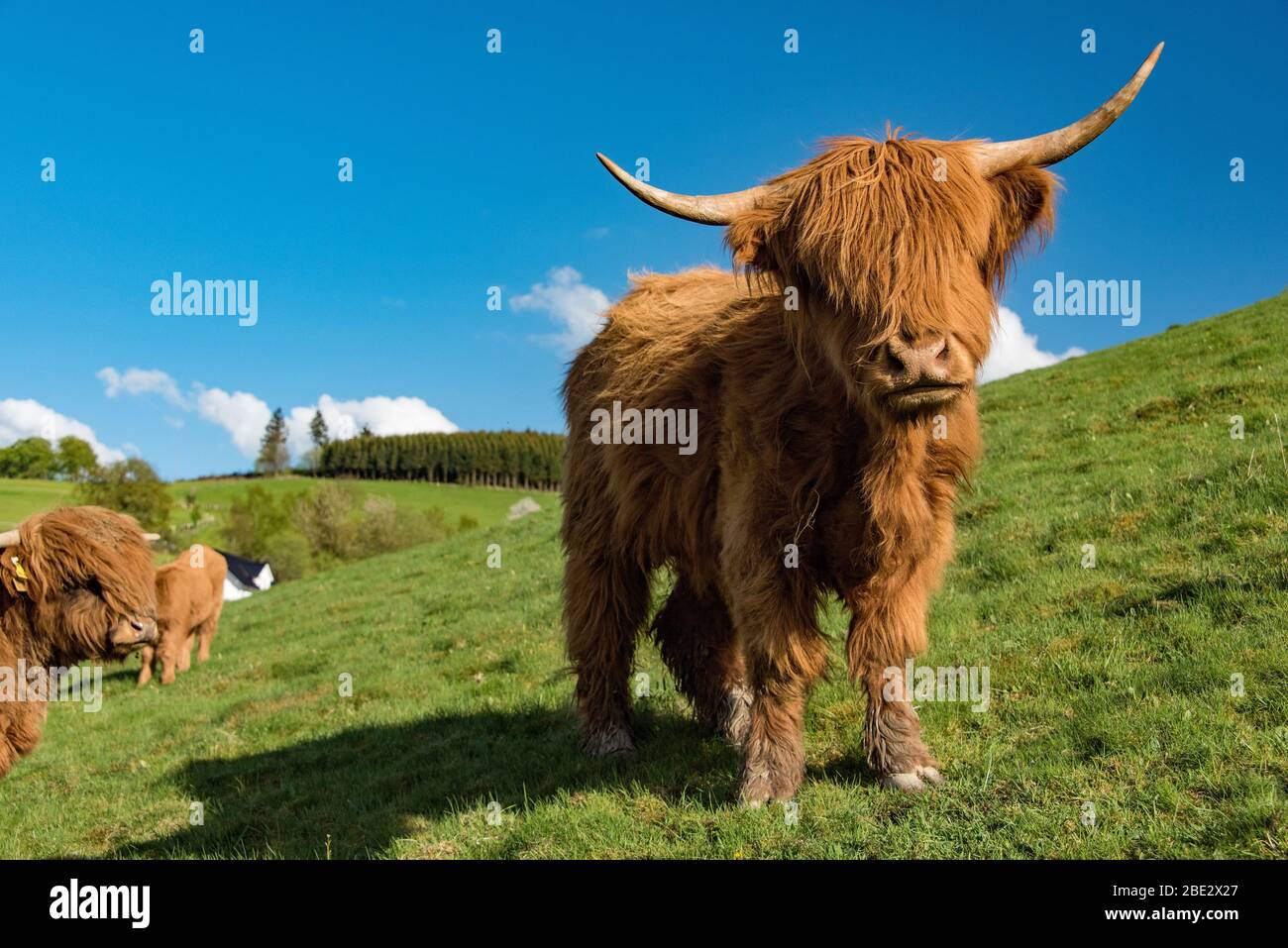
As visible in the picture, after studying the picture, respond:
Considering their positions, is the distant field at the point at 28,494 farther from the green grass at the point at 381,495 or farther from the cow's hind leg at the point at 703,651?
the cow's hind leg at the point at 703,651

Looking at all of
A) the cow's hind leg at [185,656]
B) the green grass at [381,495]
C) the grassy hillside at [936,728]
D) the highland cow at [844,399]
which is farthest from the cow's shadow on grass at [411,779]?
the green grass at [381,495]

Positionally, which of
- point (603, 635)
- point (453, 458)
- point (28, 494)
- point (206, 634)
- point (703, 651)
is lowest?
point (206, 634)

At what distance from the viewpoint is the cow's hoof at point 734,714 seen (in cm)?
531

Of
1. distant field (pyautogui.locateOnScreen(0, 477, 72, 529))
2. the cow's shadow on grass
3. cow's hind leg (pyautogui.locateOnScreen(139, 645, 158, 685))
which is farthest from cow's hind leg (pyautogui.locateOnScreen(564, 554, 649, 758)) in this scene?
distant field (pyautogui.locateOnScreen(0, 477, 72, 529))

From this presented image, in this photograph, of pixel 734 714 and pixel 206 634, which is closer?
pixel 734 714

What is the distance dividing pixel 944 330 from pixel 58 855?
259 inches

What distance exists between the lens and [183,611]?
14.5 m

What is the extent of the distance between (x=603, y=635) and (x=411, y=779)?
1.70m

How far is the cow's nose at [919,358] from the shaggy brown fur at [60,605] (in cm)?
570

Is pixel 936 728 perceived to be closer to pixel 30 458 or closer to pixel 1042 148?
pixel 1042 148

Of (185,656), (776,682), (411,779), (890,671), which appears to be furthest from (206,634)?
(890,671)

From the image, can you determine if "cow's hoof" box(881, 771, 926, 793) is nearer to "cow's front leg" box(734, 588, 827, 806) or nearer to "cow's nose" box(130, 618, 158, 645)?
"cow's front leg" box(734, 588, 827, 806)

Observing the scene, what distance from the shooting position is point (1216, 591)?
17.5 feet
